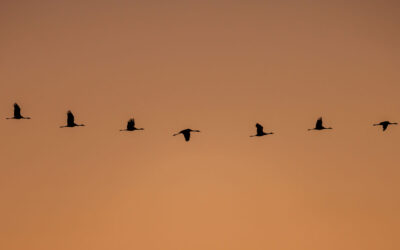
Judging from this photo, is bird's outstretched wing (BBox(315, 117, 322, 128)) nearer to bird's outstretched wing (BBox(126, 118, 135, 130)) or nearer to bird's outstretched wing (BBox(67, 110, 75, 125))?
bird's outstretched wing (BBox(126, 118, 135, 130))

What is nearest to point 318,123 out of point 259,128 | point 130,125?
point 259,128

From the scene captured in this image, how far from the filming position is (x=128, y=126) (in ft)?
296

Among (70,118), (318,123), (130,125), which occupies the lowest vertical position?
(130,125)

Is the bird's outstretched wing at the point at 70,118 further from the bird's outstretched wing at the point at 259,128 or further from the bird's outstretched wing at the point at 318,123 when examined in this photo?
the bird's outstretched wing at the point at 318,123

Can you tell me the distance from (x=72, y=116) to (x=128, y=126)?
503cm

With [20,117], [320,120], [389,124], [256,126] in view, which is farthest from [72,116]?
[389,124]

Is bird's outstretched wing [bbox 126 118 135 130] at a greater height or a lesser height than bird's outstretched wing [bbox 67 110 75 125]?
lesser

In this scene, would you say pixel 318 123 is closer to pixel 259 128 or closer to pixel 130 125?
pixel 259 128

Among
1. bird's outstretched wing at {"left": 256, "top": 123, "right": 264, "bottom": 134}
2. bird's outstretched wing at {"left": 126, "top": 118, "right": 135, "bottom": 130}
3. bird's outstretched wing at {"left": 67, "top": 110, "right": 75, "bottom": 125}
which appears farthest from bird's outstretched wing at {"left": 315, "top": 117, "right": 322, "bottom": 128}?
bird's outstretched wing at {"left": 67, "top": 110, "right": 75, "bottom": 125}

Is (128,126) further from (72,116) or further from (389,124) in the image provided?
(389,124)

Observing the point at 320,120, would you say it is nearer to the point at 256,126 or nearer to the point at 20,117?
the point at 256,126

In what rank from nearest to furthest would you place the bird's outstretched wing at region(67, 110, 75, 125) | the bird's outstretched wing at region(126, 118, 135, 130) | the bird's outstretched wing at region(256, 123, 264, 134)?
1. the bird's outstretched wing at region(67, 110, 75, 125)
2. the bird's outstretched wing at region(126, 118, 135, 130)
3. the bird's outstretched wing at region(256, 123, 264, 134)

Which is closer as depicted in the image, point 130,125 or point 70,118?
point 70,118

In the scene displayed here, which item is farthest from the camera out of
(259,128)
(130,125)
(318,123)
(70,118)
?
(259,128)
